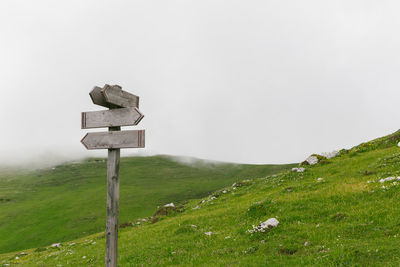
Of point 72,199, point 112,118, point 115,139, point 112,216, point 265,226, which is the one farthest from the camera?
point 72,199

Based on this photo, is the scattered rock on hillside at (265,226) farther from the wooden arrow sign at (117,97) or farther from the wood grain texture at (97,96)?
the wood grain texture at (97,96)

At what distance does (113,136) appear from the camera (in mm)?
9258

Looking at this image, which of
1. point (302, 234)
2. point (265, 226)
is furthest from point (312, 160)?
point (302, 234)

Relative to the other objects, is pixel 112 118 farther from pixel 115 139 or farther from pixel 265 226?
pixel 265 226

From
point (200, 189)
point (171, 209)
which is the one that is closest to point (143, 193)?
point (200, 189)

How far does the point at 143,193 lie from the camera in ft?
386

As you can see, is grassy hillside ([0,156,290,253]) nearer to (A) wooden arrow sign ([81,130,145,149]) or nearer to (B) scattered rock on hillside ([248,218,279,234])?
(B) scattered rock on hillside ([248,218,279,234])

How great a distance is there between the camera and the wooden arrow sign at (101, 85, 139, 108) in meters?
8.98

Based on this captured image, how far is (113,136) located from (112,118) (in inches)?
25.5

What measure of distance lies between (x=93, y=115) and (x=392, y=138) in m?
37.2

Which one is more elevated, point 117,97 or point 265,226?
point 117,97

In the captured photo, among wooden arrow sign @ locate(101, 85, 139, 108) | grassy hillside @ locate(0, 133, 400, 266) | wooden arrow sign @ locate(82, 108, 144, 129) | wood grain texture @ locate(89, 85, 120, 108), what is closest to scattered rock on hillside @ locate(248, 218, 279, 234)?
grassy hillside @ locate(0, 133, 400, 266)

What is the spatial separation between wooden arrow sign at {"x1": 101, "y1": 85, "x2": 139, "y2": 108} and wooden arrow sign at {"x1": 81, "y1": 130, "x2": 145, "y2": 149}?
105 cm

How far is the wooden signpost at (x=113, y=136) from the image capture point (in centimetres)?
899
